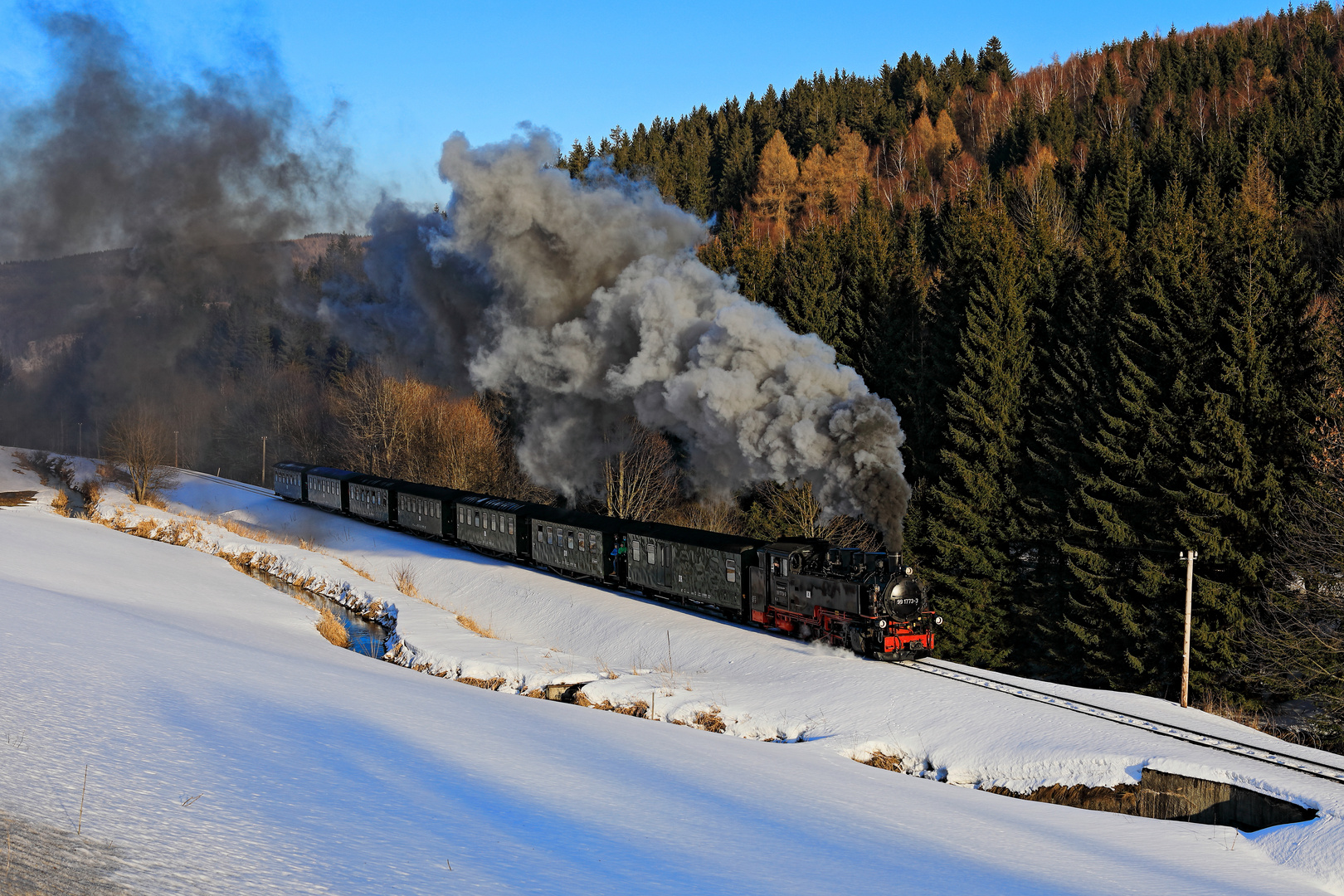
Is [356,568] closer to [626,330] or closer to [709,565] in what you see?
[626,330]

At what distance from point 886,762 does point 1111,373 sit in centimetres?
1907

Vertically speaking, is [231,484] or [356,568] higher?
[231,484]

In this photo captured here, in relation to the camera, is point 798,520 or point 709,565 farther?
Result: point 798,520

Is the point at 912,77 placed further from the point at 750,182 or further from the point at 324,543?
the point at 324,543

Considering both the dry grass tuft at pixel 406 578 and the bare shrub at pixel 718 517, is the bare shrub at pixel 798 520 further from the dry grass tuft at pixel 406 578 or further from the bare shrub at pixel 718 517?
the dry grass tuft at pixel 406 578

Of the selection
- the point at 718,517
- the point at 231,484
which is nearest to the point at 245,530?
the point at 231,484

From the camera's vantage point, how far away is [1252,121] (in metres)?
59.0

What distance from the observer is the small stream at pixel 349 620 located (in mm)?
28078

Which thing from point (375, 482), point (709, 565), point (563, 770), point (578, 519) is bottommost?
point (563, 770)

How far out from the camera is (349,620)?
108 feet

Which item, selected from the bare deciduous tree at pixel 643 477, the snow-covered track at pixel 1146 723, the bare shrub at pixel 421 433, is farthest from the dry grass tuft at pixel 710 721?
the bare shrub at pixel 421 433

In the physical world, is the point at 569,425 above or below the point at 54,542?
above

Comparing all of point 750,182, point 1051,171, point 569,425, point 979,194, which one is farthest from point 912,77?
point 569,425

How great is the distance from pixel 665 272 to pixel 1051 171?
48433mm
